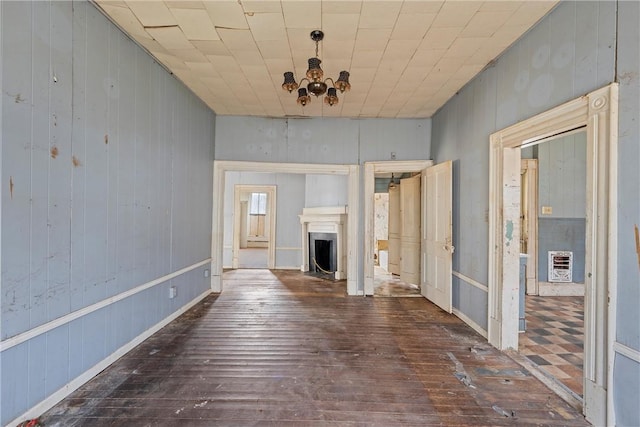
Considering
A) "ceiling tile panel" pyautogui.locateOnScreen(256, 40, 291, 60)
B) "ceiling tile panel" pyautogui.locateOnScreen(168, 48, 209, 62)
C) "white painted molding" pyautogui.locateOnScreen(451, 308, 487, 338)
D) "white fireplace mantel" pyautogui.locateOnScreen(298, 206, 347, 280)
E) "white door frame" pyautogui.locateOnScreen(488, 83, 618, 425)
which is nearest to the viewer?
"white door frame" pyautogui.locateOnScreen(488, 83, 618, 425)

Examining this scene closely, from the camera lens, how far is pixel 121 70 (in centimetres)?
260

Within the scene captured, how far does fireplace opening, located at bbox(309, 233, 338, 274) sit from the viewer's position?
21.2ft

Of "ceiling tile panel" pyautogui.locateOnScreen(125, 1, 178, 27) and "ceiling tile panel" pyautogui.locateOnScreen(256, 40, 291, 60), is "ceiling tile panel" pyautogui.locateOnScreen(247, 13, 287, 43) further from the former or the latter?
"ceiling tile panel" pyautogui.locateOnScreen(125, 1, 178, 27)

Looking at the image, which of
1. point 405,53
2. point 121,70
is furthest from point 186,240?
point 405,53

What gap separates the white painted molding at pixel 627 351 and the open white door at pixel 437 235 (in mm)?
2122

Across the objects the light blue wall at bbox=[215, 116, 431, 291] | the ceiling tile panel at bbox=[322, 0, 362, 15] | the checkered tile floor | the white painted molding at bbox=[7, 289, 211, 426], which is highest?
the ceiling tile panel at bbox=[322, 0, 362, 15]

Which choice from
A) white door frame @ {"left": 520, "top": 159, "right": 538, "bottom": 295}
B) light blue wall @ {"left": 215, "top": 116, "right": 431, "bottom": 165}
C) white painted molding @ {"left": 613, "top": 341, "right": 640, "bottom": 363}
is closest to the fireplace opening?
light blue wall @ {"left": 215, "top": 116, "right": 431, "bottom": 165}

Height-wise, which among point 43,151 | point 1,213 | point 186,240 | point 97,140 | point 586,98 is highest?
point 586,98

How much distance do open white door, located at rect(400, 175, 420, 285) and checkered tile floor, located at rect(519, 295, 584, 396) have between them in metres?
1.76

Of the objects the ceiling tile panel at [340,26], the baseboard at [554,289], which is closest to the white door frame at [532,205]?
the baseboard at [554,289]

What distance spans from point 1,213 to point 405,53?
3396 millimetres

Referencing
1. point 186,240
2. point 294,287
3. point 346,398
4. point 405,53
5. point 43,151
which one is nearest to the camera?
point 43,151

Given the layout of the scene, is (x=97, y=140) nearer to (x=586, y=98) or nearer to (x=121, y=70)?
(x=121, y=70)

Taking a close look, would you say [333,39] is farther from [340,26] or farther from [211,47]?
[211,47]
